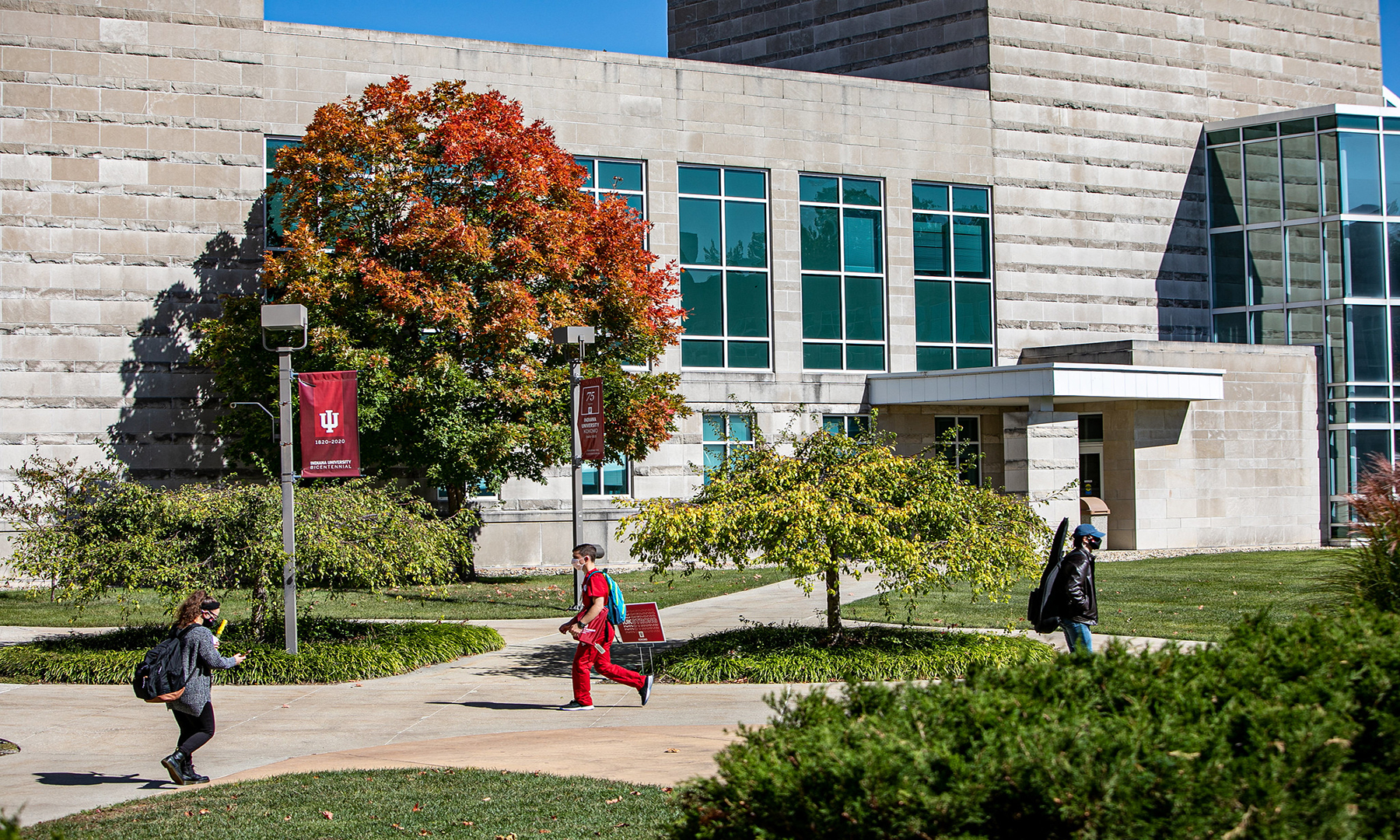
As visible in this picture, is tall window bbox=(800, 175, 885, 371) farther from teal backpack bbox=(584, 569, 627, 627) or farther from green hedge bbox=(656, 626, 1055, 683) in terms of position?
teal backpack bbox=(584, 569, 627, 627)

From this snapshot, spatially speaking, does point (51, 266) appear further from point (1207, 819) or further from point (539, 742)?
point (1207, 819)

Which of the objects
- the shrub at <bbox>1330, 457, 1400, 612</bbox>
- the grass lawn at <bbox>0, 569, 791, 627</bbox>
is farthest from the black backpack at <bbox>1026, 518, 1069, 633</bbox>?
the grass lawn at <bbox>0, 569, 791, 627</bbox>

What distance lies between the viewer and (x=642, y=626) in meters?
12.9

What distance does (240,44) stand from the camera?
26.4 m

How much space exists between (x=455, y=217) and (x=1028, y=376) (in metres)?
13.0

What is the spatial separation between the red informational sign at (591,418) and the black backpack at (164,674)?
9.75m

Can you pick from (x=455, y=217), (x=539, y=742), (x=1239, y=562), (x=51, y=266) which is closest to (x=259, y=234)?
(x=51, y=266)

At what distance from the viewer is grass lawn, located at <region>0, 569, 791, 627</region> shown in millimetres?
18578

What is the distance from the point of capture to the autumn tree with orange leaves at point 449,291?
71.2 feet

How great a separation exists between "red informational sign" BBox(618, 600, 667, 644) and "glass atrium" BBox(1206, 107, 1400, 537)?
2427 centimetres

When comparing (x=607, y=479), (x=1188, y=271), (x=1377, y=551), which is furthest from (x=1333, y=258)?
(x=1377, y=551)

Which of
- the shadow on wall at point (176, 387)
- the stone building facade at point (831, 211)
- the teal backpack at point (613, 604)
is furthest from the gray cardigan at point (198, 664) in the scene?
the shadow on wall at point (176, 387)

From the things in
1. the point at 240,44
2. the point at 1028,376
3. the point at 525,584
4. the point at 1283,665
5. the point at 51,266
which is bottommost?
the point at 525,584

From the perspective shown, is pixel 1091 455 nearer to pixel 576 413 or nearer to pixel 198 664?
pixel 576 413
